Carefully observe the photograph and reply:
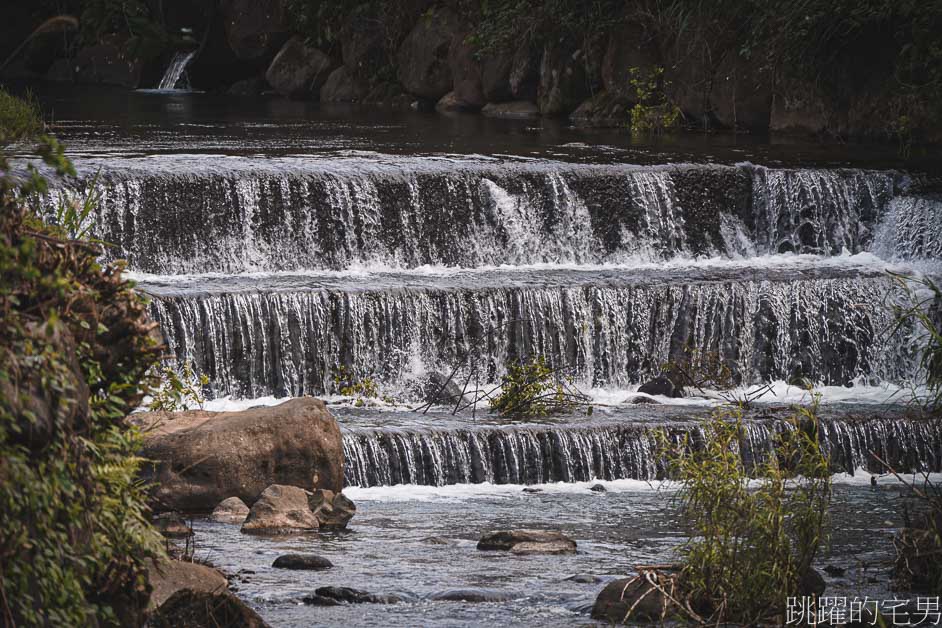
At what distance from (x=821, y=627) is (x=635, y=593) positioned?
2.89 ft

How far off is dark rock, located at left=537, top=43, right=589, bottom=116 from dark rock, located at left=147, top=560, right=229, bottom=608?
17.4 m

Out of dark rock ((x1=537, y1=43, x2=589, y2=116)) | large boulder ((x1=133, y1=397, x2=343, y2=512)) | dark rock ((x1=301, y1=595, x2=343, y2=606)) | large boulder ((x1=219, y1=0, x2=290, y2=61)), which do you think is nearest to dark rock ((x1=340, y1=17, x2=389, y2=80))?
large boulder ((x1=219, y1=0, x2=290, y2=61))

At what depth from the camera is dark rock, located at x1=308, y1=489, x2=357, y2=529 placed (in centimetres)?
892

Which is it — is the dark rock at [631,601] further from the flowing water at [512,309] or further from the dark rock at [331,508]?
the dark rock at [331,508]

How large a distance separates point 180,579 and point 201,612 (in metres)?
0.43

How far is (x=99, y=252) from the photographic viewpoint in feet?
17.4

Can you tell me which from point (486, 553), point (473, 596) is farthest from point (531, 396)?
point (473, 596)

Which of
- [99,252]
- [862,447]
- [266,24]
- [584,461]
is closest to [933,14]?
[862,447]

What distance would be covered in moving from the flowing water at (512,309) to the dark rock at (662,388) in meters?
0.28

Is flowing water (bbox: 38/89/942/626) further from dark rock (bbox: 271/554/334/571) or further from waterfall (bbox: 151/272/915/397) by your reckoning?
dark rock (bbox: 271/554/334/571)

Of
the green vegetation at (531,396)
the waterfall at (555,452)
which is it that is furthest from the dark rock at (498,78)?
the waterfall at (555,452)

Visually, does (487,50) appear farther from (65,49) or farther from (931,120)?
(65,49)

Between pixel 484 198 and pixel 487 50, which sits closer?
pixel 484 198

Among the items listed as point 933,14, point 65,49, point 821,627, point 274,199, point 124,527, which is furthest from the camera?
point 65,49
